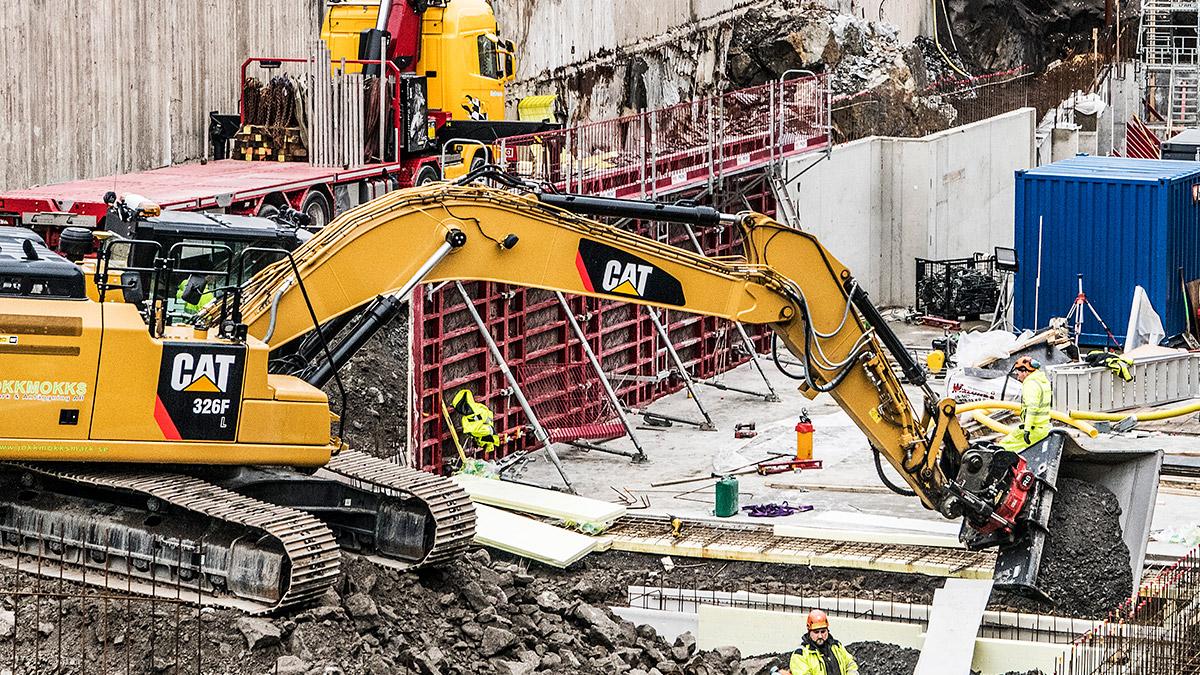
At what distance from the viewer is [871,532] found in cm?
2139

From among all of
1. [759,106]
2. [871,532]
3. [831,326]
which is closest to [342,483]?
[831,326]

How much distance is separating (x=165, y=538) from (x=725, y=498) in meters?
8.86

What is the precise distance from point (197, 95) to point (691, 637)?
13.3m

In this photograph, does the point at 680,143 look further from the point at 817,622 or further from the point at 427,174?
the point at 817,622

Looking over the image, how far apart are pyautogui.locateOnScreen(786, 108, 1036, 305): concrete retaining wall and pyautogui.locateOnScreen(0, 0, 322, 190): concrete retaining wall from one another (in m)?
9.75

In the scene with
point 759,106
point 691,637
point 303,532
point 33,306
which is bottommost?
point 691,637

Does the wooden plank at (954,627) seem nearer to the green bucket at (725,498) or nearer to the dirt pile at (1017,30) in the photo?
the green bucket at (725,498)

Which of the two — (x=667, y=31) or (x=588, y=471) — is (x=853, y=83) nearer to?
(x=667, y=31)

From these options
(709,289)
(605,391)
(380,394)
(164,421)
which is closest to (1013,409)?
(605,391)

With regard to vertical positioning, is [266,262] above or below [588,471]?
above

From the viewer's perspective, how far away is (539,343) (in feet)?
89.0

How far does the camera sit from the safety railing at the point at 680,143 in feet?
89.1

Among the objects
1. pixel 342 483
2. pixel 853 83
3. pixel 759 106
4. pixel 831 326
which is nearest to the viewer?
pixel 342 483

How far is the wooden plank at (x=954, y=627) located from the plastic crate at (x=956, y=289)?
1579 centimetres
